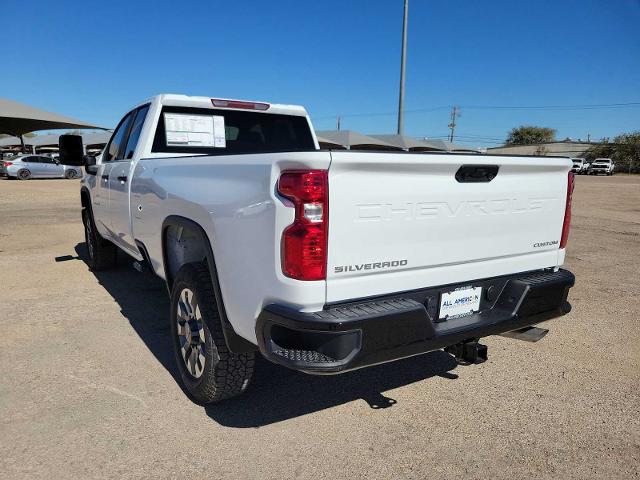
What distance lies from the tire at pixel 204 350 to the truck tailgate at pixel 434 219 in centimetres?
88

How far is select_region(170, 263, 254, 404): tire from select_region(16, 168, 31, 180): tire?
28.7 metres

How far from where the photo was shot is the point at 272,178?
7.13 feet

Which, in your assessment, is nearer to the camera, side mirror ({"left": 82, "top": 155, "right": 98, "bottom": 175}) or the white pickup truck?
the white pickup truck

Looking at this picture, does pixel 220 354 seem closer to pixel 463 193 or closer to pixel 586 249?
pixel 463 193

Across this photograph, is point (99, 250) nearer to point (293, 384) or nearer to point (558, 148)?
point (293, 384)

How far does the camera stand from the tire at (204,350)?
274cm

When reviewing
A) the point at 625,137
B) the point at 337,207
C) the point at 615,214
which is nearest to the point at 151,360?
the point at 337,207

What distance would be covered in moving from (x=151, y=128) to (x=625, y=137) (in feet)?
211

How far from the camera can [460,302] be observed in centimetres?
265

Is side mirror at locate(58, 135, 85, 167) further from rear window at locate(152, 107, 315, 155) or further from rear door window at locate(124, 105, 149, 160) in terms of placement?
rear window at locate(152, 107, 315, 155)

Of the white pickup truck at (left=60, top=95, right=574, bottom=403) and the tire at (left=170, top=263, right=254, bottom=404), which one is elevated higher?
the white pickup truck at (left=60, top=95, right=574, bottom=403)

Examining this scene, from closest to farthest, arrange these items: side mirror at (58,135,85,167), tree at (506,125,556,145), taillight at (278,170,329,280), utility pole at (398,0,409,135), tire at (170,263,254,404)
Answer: taillight at (278,170,329,280) < tire at (170,263,254,404) < side mirror at (58,135,85,167) < utility pole at (398,0,409,135) < tree at (506,125,556,145)

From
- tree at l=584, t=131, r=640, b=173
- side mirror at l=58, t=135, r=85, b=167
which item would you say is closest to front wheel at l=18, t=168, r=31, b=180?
side mirror at l=58, t=135, r=85, b=167

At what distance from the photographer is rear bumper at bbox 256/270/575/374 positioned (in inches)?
83.8
